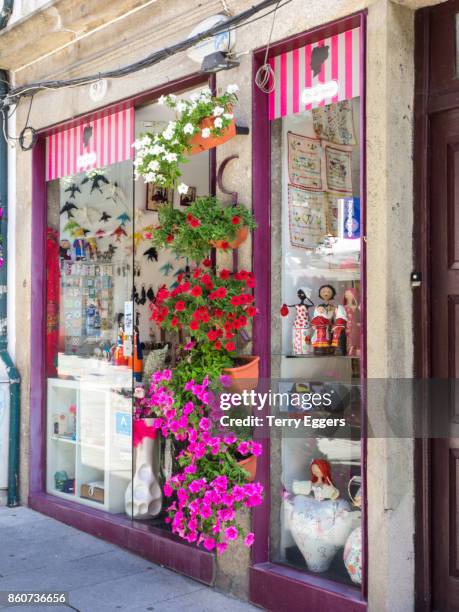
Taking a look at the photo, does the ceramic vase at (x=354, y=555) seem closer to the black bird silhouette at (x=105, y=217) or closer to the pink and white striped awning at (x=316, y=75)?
the pink and white striped awning at (x=316, y=75)

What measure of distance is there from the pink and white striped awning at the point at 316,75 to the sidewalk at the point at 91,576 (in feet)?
10.1

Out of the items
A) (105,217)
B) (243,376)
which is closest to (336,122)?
(243,376)

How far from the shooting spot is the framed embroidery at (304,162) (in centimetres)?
491

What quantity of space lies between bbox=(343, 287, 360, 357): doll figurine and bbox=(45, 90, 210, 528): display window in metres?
1.63

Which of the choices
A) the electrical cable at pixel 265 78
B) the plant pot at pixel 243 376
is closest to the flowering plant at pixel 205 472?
the plant pot at pixel 243 376

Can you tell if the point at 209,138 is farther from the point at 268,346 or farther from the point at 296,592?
the point at 296,592

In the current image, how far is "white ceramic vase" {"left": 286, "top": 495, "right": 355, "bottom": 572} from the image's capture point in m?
4.52

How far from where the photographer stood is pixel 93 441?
21.6 ft

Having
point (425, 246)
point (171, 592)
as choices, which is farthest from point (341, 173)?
point (171, 592)

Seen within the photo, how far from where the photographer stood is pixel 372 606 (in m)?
4.04

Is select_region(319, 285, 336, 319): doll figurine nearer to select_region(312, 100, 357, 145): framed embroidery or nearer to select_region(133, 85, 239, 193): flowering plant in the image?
select_region(312, 100, 357, 145): framed embroidery

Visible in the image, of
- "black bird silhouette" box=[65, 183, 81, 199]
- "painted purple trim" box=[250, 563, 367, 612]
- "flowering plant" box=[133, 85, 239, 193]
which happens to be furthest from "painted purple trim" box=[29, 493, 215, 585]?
"black bird silhouette" box=[65, 183, 81, 199]

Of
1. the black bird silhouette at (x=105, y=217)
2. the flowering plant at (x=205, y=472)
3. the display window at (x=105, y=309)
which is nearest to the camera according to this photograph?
the flowering plant at (x=205, y=472)

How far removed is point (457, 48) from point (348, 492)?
2592 mm
